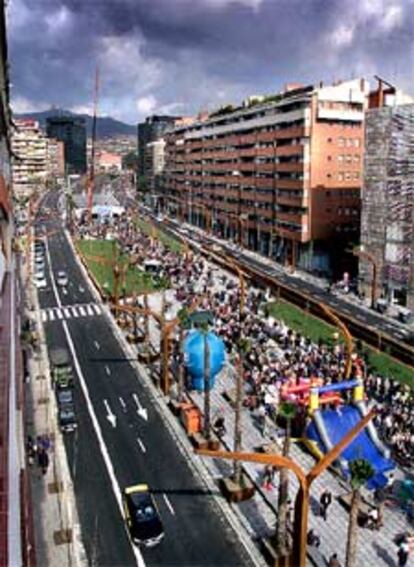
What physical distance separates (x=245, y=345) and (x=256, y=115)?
97.0 metres

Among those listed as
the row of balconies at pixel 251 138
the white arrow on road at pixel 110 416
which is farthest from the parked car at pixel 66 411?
the row of balconies at pixel 251 138

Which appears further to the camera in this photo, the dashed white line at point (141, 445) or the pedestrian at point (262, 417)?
the pedestrian at point (262, 417)

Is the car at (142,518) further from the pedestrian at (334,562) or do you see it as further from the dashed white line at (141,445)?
the pedestrian at (334,562)

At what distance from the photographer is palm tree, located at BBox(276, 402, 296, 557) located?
2759 centimetres

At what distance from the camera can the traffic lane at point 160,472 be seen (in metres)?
30.1

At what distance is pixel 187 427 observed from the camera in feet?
141

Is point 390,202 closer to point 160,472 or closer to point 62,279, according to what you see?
point 62,279

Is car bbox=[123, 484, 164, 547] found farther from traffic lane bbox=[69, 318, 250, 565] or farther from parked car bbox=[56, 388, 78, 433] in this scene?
parked car bbox=[56, 388, 78, 433]

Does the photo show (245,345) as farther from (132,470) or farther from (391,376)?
(391,376)

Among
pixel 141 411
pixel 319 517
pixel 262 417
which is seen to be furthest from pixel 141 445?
pixel 319 517

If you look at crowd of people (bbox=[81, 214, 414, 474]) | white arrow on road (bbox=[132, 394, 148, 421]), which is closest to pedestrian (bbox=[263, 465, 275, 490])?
crowd of people (bbox=[81, 214, 414, 474])

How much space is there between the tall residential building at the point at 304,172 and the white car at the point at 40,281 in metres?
40.9

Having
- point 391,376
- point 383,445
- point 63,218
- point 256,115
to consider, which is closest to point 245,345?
point 383,445

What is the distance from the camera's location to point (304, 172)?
105188 millimetres
